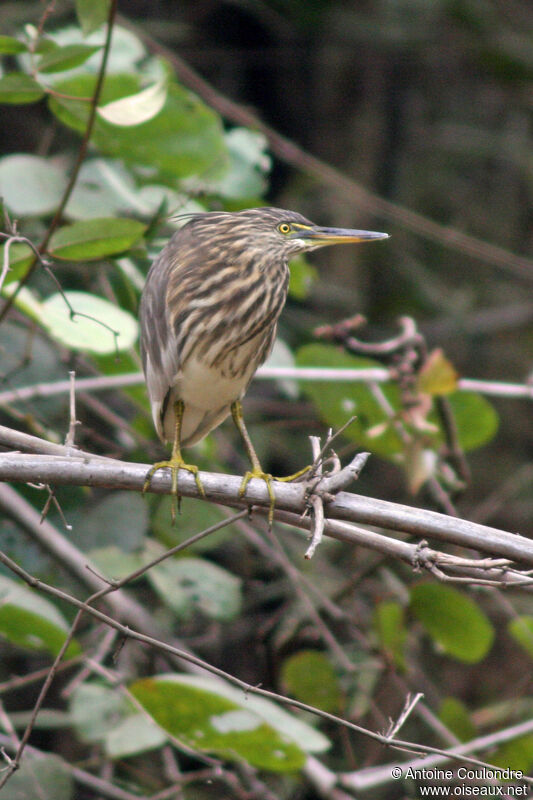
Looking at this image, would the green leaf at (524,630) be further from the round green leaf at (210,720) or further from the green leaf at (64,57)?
the green leaf at (64,57)

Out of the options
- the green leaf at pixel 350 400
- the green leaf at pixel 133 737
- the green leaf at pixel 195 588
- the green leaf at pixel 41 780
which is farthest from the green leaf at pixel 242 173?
the green leaf at pixel 41 780

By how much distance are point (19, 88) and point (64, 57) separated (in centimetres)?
17

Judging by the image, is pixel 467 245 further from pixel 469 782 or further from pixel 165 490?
pixel 165 490

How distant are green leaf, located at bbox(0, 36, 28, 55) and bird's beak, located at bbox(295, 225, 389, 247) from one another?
83 centimetres

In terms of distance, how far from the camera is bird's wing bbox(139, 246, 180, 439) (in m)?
2.33

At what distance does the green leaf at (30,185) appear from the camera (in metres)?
2.78

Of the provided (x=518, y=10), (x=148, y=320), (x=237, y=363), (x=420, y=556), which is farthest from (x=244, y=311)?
(x=518, y=10)

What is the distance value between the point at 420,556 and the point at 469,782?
1789 mm

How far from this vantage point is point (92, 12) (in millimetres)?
2297

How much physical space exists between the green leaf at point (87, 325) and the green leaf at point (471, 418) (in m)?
1.20

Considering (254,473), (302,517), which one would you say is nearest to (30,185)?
(254,473)

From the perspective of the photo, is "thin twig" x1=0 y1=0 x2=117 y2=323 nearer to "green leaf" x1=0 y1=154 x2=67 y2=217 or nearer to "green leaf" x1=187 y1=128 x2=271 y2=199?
"green leaf" x1=0 y1=154 x2=67 y2=217

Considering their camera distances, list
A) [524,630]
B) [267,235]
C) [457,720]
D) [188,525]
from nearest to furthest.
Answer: [267,235], [524,630], [457,720], [188,525]

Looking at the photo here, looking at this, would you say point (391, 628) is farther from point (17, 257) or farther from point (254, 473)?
point (17, 257)
